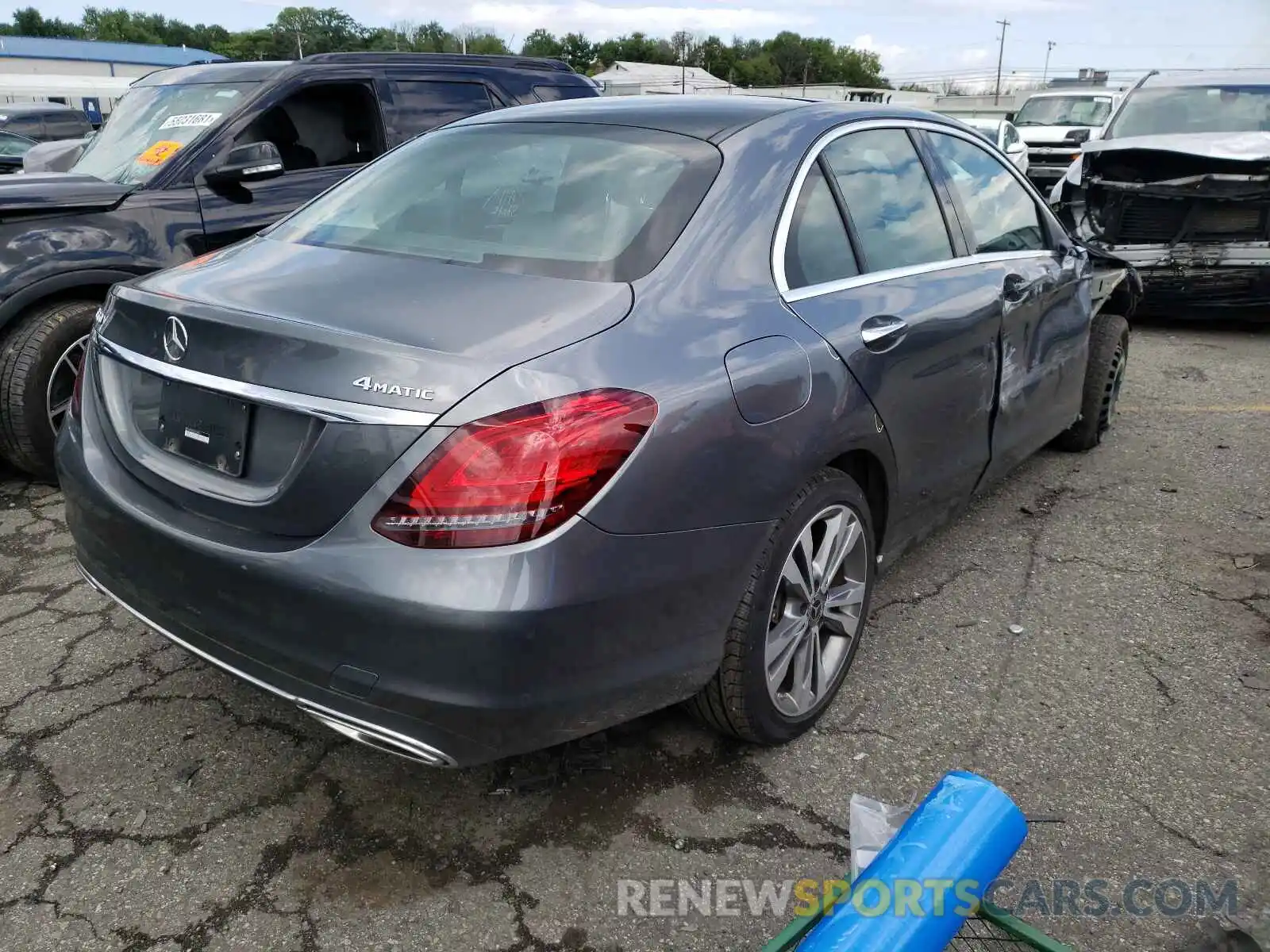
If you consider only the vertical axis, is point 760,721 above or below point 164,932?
above

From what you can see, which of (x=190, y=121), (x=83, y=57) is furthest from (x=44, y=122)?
(x=83, y=57)

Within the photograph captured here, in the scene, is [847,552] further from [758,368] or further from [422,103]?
[422,103]

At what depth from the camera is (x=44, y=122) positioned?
1911 cm

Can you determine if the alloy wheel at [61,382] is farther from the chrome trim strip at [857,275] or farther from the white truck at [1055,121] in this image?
the white truck at [1055,121]

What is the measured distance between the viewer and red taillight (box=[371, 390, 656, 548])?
1.84m

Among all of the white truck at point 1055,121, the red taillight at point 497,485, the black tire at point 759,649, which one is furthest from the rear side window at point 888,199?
the white truck at point 1055,121

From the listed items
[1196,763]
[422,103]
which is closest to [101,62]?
[422,103]

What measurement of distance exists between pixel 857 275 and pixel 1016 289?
1.01 meters

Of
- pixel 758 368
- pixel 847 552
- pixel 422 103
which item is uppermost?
pixel 422 103

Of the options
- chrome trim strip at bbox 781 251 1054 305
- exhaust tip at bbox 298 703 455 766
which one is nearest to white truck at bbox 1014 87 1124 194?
chrome trim strip at bbox 781 251 1054 305

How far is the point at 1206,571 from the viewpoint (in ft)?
12.2

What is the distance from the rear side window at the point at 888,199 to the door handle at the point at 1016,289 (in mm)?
312

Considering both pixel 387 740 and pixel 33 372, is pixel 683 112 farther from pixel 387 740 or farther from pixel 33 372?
pixel 33 372

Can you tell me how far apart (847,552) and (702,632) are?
0.67 meters
